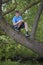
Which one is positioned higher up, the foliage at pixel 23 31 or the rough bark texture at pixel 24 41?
the rough bark texture at pixel 24 41

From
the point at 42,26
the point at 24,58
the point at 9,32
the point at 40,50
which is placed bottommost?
the point at 24,58

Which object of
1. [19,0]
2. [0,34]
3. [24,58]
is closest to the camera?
[19,0]

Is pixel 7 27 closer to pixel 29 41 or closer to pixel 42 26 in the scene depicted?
pixel 29 41

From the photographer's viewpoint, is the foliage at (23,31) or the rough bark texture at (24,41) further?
the foliage at (23,31)

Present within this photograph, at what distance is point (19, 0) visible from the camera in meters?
9.54

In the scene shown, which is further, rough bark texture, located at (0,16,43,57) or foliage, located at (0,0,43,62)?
foliage, located at (0,0,43,62)

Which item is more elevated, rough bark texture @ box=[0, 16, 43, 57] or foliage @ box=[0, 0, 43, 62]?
rough bark texture @ box=[0, 16, 43, 57]

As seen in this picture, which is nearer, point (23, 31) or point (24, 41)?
point (24, 41)

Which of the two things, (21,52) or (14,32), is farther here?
(21,52)

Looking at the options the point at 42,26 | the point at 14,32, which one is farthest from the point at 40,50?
the point at 42,26

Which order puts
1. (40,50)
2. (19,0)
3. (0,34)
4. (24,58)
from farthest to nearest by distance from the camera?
(24,58)
(0,34)
(19,0)
(40,50)

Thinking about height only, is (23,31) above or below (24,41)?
below

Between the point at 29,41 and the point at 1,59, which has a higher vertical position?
the point at 29,41

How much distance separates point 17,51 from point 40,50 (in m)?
10.9
